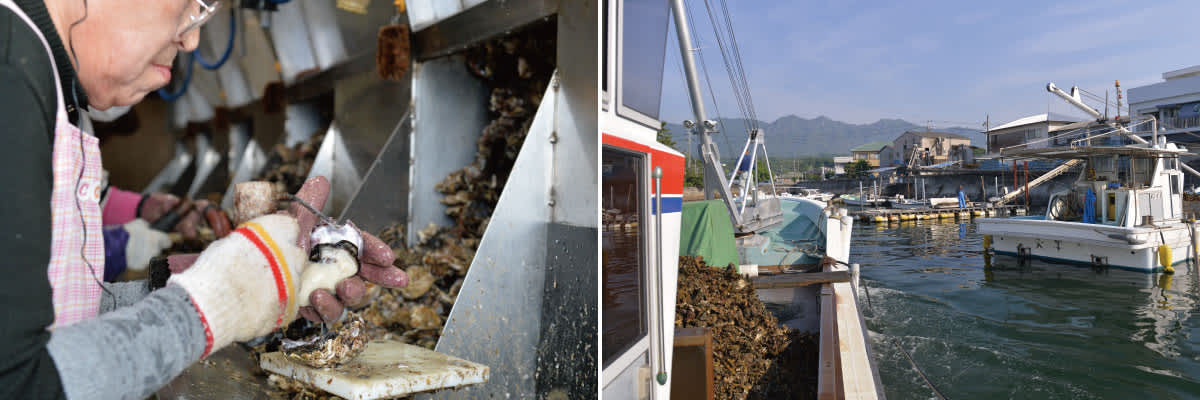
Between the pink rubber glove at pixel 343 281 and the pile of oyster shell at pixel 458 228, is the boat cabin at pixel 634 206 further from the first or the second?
the pink rubber glove at pixel 343 281

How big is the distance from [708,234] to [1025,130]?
1866 inches

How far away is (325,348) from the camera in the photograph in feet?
4.53

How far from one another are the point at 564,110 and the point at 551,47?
0.32m

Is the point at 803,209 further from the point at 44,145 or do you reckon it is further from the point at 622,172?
the point at 44,145

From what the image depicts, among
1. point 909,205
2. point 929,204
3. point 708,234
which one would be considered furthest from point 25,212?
point 909,205

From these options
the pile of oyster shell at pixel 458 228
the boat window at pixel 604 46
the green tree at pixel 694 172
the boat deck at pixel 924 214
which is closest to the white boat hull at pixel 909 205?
the boat deck at pixel 924 214

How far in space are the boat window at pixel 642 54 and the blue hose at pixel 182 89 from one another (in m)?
1.90

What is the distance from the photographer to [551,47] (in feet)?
6.79

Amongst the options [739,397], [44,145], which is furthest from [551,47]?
[739,397]

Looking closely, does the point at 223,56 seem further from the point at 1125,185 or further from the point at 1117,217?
the point at 1125,185

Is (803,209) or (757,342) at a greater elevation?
(803,209)

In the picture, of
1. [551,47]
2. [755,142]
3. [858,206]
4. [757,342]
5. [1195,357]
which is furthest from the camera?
[858,206]

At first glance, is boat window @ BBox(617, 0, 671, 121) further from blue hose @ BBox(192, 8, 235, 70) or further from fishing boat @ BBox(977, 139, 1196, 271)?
fishing boat @ BBox(977, 139, 1196, 271)

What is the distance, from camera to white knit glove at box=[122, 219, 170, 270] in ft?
6.70
